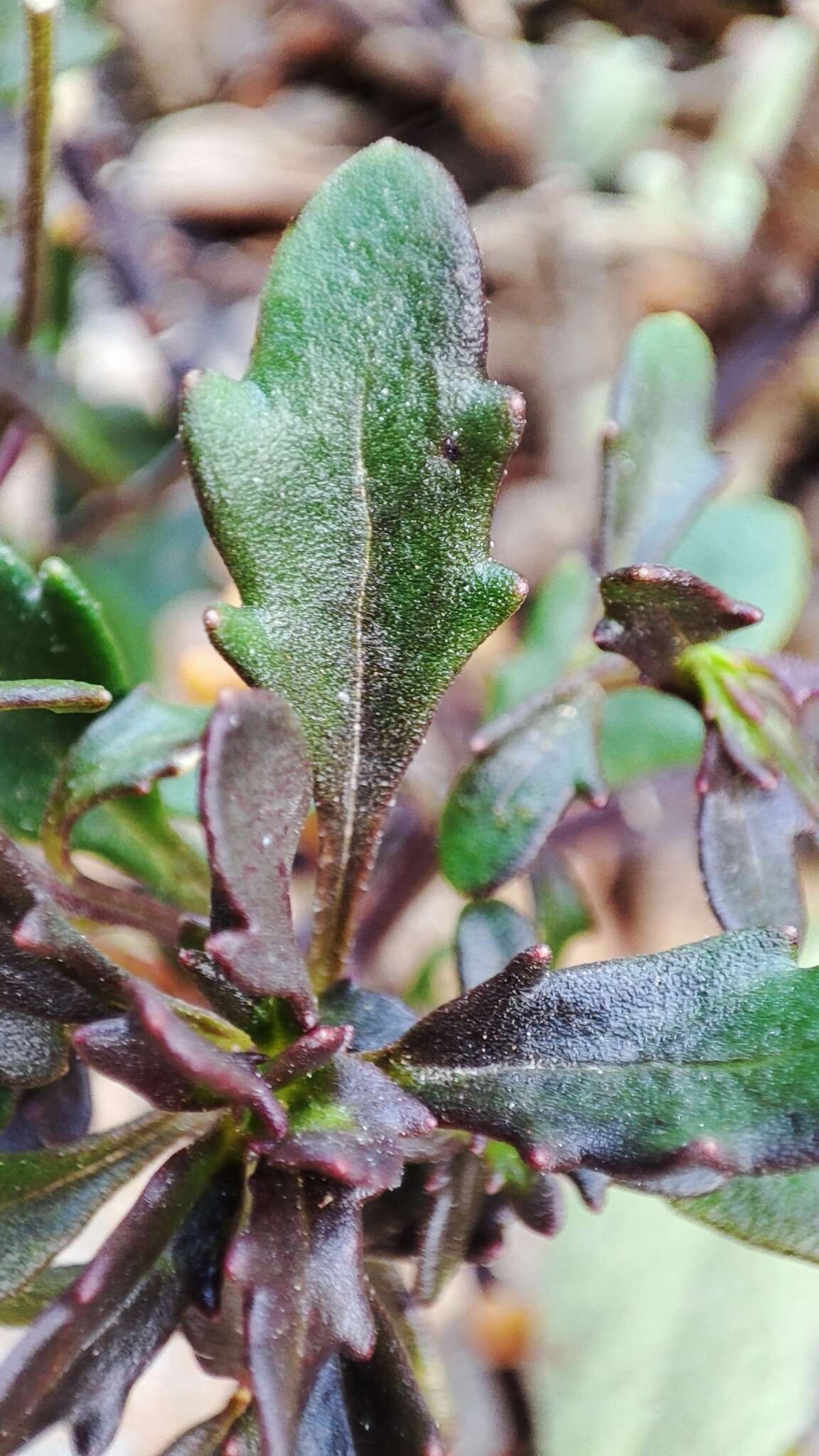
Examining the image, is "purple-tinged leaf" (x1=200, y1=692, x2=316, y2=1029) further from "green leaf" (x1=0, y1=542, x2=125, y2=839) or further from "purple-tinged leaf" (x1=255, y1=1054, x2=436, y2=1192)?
"green leaf" (x1=0, y1=542, x2=125, y2=839)

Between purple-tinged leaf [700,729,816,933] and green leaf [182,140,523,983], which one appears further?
purple-tinged leaf [700,729,816,933]

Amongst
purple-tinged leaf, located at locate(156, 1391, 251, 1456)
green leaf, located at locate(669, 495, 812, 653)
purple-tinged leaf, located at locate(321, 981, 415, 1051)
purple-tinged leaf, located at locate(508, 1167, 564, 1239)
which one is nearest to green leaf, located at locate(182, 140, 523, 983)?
purple-tinged leaf, located at locate(321, 981, 415, 1051)

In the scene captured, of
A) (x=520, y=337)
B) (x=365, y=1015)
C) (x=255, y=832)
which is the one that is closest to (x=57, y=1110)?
(x=365, y=1015)

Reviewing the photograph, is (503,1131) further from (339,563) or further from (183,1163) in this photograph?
(339,563)

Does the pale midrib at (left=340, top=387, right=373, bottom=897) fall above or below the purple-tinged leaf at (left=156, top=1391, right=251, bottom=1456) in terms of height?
above

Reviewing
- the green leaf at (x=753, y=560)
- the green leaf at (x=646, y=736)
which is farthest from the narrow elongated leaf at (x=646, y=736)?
the green leaf at (x=753, y=560)

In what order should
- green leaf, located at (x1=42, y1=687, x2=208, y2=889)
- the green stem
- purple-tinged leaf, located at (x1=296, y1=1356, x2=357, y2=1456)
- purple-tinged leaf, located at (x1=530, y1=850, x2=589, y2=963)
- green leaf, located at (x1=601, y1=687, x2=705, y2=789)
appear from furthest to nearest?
green leaf, located at (x1=601, y1=687, x2=705, y2=789) < purple-tinged leaf, located at (x1=530, y1=850, x2=589, y2=963) < the green stem < green leaf, located at (x1=42, y1=687, x2=208, y2=889) < purple-tinged leaf, located at (x1=296, y1=1356, x2=357, y2=1456)

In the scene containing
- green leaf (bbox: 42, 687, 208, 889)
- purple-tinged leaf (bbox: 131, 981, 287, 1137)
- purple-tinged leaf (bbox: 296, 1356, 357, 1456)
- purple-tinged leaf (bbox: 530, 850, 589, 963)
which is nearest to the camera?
purple-tinged leaf (bbox: 131, 981, 287, 1137)
